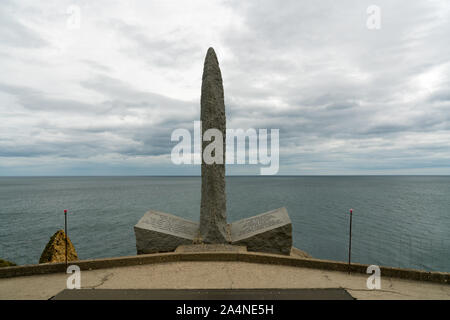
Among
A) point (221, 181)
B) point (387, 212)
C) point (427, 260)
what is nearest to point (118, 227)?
point (221, 181)

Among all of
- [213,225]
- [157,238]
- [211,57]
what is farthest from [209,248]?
[211,57]

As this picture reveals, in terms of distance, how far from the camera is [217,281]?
533cm

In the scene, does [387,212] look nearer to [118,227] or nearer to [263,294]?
[118,227]

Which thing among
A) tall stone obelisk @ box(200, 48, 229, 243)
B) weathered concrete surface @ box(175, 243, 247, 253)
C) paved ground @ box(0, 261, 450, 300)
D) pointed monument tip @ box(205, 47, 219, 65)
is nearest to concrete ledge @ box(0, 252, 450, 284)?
paved ground @ box(0, 261, 450, 300)

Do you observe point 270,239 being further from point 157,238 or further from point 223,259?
point 157,238

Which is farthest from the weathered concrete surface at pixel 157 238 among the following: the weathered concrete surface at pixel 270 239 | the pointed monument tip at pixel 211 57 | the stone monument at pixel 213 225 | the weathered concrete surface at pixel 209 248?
the pointed monument tip at pixel 211 57

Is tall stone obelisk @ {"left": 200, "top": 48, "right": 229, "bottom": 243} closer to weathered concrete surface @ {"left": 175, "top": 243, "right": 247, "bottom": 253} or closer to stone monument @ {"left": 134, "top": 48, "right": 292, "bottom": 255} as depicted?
stone monument @ {"left": 134, "top": 48, "right": 292, "bottom": 255}

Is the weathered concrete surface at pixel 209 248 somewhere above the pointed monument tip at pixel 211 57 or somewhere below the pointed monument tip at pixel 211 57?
below

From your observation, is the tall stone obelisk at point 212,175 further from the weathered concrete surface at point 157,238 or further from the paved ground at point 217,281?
the paved ground at point 217,281

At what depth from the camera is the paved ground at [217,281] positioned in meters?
4.91

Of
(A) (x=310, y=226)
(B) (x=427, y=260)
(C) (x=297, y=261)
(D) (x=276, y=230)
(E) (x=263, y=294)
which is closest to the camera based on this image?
(E) (x=263, y=294)

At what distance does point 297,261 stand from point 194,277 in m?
2.43

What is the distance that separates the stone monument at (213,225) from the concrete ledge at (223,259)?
83.3 inches

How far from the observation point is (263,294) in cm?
457
